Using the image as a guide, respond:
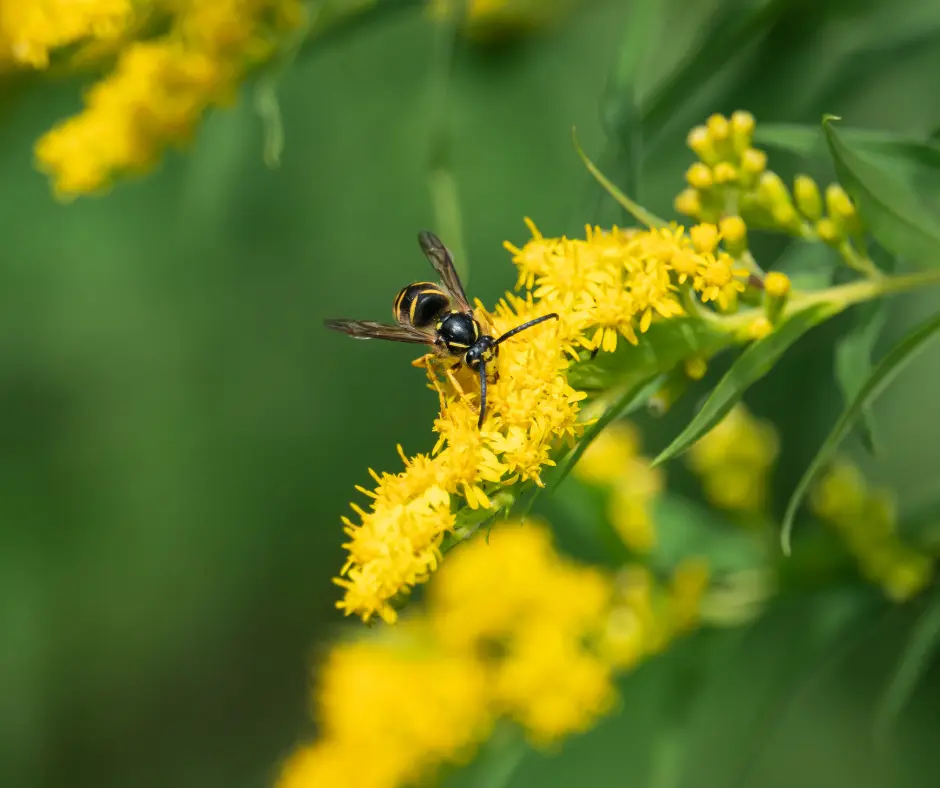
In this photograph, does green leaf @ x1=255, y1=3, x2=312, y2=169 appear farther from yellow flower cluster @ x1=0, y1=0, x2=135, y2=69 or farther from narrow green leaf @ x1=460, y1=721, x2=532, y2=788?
narrow green leaf @ x1=460, y1=721, x2=532, y2=788

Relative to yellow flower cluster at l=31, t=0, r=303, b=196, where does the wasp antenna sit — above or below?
below

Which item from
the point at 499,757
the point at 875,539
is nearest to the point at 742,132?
the point at 875,539

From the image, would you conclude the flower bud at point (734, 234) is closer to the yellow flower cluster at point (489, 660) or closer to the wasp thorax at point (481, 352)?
the wasp thorax at point (481, 352)

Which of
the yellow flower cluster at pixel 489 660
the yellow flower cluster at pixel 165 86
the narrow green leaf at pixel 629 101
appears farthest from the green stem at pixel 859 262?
the yellow flower cluster at pixel 165 86

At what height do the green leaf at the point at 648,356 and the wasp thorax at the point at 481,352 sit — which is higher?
the wasp thorax at the point at 481,352

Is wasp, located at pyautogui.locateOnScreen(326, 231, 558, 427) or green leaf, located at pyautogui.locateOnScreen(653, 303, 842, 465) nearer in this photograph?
green leaf, located at pyautogui.locateOnScreen(653, 303, 842, 465)

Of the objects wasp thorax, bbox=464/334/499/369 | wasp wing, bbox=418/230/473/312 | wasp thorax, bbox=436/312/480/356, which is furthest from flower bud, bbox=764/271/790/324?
wasp wing, bbox=418/230/473/312

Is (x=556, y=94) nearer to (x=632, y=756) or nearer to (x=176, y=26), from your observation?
(x=176, y=26)

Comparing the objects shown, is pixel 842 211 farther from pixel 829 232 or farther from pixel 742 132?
pixel 742 132
